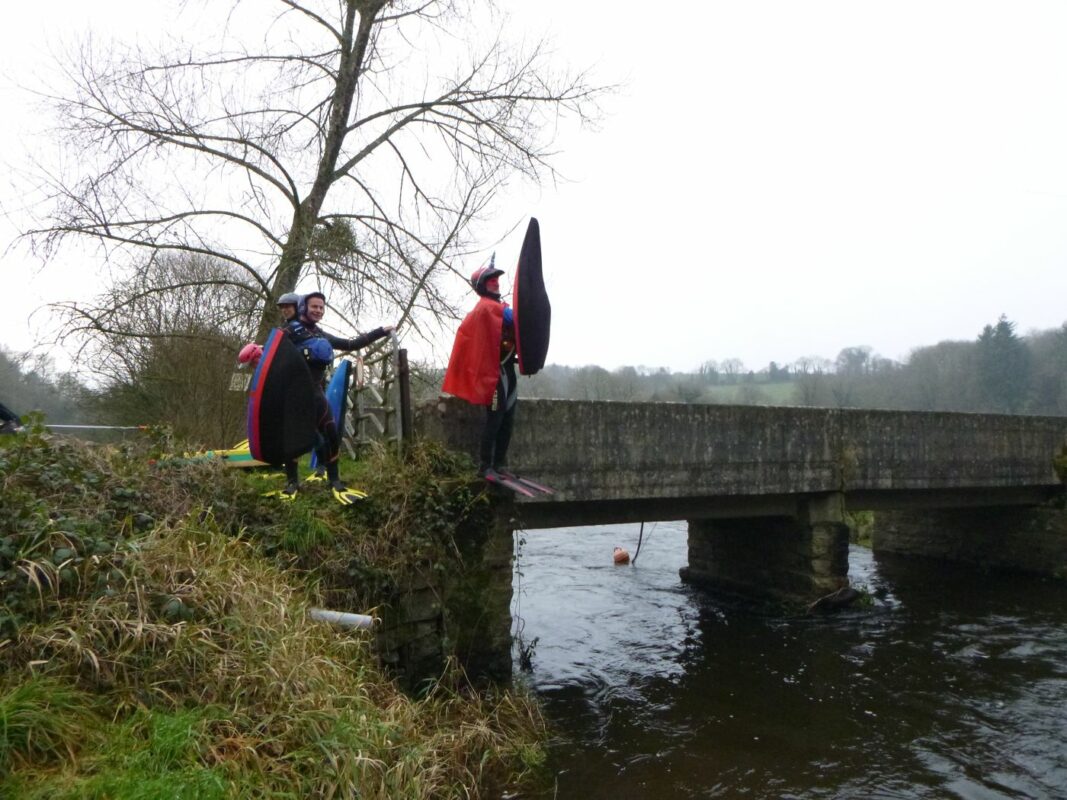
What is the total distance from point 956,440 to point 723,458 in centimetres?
463

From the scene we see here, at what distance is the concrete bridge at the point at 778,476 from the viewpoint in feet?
28.1

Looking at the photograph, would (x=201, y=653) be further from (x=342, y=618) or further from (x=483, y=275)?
(x=483, y=275)

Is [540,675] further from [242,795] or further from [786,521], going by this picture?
[242,795]

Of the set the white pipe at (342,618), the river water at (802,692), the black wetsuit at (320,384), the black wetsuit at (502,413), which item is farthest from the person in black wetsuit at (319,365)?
the river water at (802,692)

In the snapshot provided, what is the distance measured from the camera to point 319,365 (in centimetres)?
672

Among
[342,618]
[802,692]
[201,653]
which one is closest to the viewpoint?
[201,653]

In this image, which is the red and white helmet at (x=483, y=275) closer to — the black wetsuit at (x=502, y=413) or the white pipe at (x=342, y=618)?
the black wetsuit at (x=502, y=413)

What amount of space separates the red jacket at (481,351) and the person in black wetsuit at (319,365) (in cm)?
71

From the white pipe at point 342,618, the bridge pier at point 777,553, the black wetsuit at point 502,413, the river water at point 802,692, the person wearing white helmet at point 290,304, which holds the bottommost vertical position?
the river water at point 802,692

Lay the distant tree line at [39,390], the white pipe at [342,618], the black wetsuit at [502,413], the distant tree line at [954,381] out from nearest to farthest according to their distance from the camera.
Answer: the white pipe at [342,618], the black wetsuit at [502,413], the distant tree line at [39,390], the distant tree line at [954,381]

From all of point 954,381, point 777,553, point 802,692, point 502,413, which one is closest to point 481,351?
point 502,413

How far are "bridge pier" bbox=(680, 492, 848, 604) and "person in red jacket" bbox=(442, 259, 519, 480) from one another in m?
5.82

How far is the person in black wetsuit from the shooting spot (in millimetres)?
6633

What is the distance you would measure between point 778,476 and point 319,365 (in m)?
6.21
